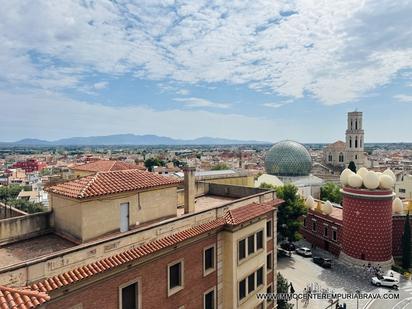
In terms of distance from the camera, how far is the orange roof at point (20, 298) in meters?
7.79

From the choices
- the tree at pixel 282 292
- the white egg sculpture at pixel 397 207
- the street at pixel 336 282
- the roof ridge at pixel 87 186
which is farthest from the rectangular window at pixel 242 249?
the white egg sculpture at pixel 397 207

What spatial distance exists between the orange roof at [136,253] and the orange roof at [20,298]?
26.4 inches

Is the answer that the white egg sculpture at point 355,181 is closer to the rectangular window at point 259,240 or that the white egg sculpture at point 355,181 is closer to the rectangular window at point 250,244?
the rectangular window at point 259,240

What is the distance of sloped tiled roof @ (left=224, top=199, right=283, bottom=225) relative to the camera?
16.3 m

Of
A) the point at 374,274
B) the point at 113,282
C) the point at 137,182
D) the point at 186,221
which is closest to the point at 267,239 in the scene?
the point at 186,221

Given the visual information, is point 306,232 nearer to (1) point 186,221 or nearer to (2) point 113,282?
(1) point 186,221

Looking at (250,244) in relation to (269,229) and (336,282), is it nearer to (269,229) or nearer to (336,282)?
(269,229)

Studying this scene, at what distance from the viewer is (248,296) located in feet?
59.0

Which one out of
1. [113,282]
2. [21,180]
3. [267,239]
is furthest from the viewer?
[21,180]

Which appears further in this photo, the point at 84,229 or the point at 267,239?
the point at 267,239

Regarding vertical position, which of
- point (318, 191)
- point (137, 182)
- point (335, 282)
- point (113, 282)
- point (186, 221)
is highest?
point (137, 182)

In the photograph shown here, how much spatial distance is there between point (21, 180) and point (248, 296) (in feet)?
343

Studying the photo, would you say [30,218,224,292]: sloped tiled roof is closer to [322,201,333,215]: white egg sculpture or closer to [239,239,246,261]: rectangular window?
[239,239,246,261]: rectangular window

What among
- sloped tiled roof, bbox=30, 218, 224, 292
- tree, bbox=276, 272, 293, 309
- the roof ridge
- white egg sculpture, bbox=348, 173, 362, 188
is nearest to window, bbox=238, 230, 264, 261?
sloped tiled roof, bbox=30, 218, 224, 292
